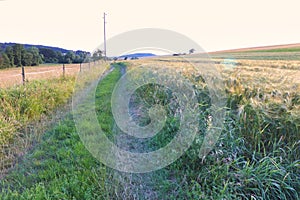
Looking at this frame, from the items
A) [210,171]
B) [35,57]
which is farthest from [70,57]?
[210,171]

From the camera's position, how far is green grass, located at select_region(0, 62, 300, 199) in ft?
6.79

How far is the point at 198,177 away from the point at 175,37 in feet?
10.9

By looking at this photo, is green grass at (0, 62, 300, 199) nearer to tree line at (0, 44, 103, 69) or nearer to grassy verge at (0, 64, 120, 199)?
grassy verge at (0, 64, 120, 199)

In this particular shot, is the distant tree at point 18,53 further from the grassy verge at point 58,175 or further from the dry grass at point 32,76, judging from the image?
the grassy verge at point 58,175

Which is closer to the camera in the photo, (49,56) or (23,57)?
(23,57)

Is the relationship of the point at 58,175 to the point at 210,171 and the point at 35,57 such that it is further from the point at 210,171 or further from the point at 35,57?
the point at 35,57

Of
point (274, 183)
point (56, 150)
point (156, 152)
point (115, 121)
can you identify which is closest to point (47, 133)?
point (56, 150)

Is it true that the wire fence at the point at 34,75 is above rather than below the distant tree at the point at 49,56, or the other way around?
below

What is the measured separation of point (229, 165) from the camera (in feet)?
7.43

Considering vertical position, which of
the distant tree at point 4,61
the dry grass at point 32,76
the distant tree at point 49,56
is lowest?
the dry grass at point 32,76

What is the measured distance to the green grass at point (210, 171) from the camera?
2070mm

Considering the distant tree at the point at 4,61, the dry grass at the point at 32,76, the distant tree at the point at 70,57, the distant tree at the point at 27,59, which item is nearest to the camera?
the dry grass at the point at 32,76

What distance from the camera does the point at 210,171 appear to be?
234 cm

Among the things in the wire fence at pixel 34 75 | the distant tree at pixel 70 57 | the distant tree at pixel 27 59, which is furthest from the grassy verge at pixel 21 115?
the distant tree at pixel 27 59
